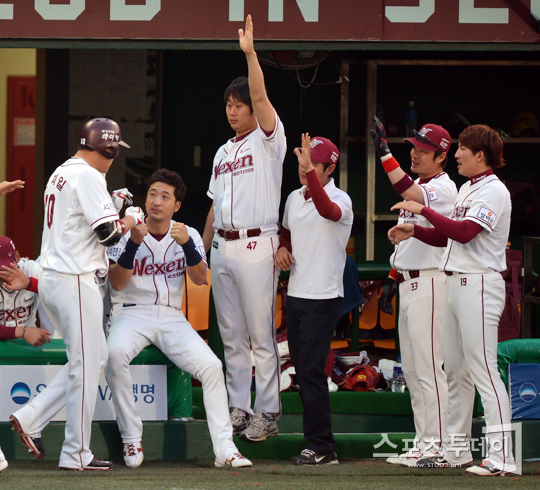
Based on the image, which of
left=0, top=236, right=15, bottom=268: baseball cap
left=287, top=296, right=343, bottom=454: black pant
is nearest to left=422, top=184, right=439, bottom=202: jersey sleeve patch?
left=287, top=296, right=343, bottom=454: black pant

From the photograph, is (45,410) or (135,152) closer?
(45,410)

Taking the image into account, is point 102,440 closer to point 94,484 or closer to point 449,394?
point 94,484

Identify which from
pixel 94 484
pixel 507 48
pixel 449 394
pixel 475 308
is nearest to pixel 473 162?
pixel 475 308

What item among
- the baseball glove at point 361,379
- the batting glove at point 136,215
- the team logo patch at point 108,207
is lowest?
the baseball glove at point 361,379

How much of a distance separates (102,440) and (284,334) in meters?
1.43

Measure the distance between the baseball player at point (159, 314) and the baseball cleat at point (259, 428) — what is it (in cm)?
19

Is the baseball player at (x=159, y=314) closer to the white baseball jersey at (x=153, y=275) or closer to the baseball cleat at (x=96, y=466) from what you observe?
→ the white baseball jersey at (x=153, y=275)

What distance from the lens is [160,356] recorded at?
4270mm

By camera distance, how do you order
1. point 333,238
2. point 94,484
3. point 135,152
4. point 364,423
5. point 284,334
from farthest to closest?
point 135,152
point 284,334
point 364,423
point 333,238
point 94,484

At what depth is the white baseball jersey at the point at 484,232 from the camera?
388 centimetres

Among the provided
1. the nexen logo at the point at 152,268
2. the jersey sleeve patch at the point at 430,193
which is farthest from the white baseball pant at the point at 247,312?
the jersey sleeve patch at the point at 430,193

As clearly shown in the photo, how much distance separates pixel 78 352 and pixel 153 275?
0.63 metres

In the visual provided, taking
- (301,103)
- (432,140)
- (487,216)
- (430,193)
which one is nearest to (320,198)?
(430,193)

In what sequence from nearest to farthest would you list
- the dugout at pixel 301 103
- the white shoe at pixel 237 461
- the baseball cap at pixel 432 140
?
1. the white shoe at pixel 237 461
2. the baseball cap at pixel 432 140
3. the dugout at pixel 301 103
